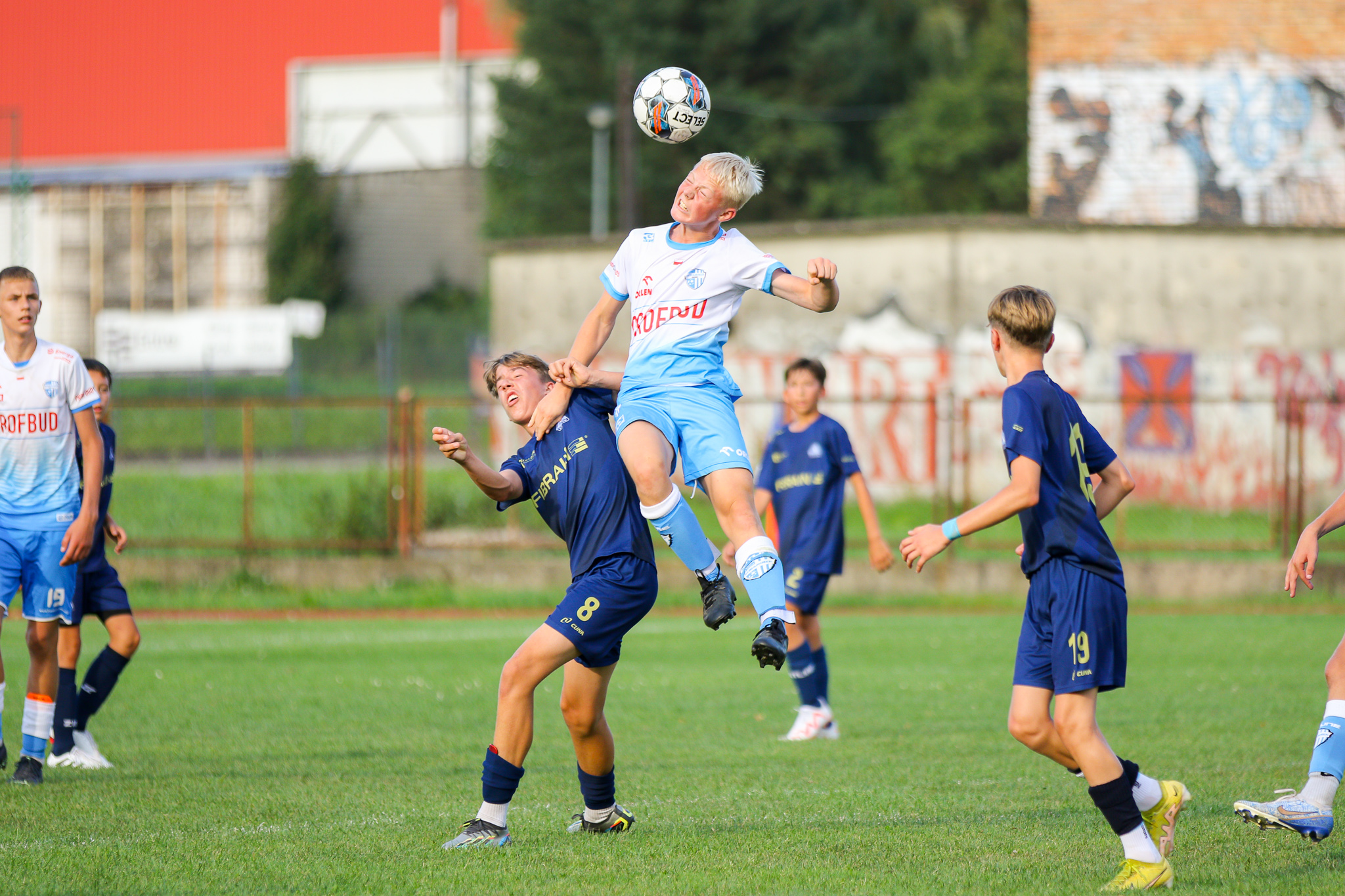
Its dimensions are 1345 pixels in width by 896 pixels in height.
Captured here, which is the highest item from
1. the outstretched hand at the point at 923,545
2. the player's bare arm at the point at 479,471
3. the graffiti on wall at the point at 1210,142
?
the graffiti on wall at the point at 1210,142

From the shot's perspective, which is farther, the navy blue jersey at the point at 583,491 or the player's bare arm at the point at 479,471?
the navy blue jersey at the point at 583,491

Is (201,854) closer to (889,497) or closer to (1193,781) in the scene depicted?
(1193,781)

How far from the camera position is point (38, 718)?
24.1 ft

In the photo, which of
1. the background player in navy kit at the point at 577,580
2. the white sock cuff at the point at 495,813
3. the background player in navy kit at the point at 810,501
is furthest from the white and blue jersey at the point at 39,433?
the background player in navy kit at the point at 810,501

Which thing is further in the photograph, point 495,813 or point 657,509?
point 657,509

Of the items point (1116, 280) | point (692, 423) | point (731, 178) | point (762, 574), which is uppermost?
point (1116, 280)

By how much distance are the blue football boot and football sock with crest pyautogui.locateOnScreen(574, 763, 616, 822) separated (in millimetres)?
2460

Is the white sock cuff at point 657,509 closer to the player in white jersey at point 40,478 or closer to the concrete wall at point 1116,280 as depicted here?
the player in white jersey at point 40,478

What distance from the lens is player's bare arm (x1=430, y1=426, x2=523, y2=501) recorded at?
5.65 m

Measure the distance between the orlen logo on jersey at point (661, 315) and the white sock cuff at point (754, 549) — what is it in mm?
1005

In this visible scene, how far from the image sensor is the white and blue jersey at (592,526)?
5.64 metres

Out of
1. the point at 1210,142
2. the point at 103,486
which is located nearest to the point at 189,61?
the point at 1210,142

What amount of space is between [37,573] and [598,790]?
3425mm

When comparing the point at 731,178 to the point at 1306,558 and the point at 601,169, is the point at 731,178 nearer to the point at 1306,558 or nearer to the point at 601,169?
the point at 1306,558
